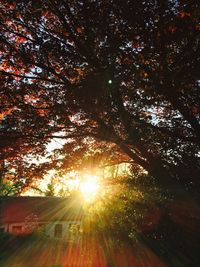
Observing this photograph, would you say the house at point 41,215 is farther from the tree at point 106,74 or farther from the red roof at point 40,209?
the tree at point 106,74

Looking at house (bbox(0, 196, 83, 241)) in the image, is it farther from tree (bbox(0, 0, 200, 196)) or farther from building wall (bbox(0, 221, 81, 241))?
tree (bbox(0, 0, 200, 196))

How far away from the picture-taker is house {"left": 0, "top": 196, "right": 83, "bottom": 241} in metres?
28.5

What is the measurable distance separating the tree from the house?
17850 mm

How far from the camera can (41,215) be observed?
30.6 metres

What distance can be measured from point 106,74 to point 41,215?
84.8ft

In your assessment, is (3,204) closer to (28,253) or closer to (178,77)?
(28,253)

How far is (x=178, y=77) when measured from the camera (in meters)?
7.29

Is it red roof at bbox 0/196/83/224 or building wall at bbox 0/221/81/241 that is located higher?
red roof at bbox 0/196/83/224

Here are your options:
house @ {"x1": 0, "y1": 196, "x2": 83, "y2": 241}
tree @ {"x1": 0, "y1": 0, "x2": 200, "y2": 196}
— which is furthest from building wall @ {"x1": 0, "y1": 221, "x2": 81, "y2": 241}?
tree @ {"x1": 0, "y1": 0, "x2": 200, "y2": 196}

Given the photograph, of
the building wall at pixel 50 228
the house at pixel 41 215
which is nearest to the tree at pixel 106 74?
the house at pixel 41 215

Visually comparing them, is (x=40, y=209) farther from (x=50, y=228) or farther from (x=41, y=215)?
(x=50, y=228)

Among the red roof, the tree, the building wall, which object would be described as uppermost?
the tree

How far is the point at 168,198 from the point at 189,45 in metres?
4.04

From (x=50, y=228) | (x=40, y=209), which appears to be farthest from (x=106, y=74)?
(x=40, y=209)
